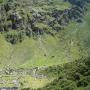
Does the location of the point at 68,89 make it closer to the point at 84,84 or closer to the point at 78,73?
the point at 84,84

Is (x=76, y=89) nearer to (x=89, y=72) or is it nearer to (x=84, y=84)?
(x=84, y=84)

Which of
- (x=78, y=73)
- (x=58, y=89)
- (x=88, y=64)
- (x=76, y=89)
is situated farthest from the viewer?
(x=88, y=64)

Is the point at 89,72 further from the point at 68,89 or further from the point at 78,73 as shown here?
the point at 68,89

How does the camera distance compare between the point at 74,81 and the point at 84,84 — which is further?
the point at 74,81

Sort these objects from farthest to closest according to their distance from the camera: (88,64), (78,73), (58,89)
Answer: (88,64) < (78,73) < (58,89)

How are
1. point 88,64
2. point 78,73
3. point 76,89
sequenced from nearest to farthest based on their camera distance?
point 76,89
point 78,73
point 88,64

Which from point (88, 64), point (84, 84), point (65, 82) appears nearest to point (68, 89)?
point (84, 84)

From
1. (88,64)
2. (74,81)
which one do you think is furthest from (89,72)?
(88,64)

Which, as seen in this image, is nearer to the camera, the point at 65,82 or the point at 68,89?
the point at 68,89
